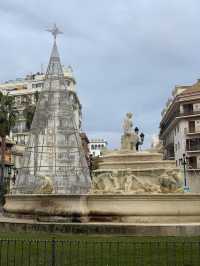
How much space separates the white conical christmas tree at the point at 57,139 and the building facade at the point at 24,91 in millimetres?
43561

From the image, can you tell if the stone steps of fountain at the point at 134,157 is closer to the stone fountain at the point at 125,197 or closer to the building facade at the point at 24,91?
the stone fountain at the point at 125,197

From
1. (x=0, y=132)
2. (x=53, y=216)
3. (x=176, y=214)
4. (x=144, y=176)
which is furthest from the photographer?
(x=0, y=132)

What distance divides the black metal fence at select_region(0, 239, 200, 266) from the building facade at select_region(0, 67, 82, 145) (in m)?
76.5

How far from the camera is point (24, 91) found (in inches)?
3696

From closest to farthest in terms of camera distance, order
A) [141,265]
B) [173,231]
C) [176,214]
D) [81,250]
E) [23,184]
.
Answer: [141,265]
[81,250]
[173,231]
[176,214]
[23,184]

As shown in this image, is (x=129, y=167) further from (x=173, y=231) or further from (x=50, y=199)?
(x=173, y=231)

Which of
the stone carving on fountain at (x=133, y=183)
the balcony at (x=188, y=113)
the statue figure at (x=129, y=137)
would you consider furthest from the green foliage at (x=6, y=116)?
the stone carving on fountain at (x=133, y=183)

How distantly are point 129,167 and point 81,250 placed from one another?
7.50 meters

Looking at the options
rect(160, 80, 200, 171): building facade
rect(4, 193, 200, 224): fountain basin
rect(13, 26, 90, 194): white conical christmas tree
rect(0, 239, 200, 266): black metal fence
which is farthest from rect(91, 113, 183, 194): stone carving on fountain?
rect(160, 80, 200, 171): building facade

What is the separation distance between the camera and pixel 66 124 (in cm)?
4219

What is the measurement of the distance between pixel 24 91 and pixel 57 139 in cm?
5241

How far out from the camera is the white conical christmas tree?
132 ft

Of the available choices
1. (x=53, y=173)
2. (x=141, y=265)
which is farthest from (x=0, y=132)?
(x=141, y=265)

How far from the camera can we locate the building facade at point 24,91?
89188mm
